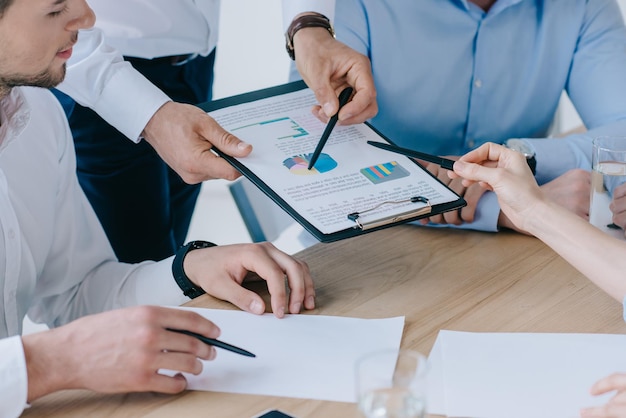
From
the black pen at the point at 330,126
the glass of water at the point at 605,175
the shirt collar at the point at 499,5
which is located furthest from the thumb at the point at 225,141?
the shirt collar at the point at 499,5

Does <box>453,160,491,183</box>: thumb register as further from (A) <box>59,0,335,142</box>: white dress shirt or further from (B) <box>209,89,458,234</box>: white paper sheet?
(A) <box>59,0,335,142</box>: white dress shirt

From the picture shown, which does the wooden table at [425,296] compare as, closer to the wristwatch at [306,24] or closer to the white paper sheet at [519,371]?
the white paper sheet at [519,371]

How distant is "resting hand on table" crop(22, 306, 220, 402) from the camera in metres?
1.08

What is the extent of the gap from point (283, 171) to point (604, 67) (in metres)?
0.94

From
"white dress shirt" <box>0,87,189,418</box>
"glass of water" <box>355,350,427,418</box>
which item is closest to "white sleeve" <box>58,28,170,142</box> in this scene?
"white dress shirt" <box>0,87,189,418</box>

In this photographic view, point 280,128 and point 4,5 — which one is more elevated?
point 4,5

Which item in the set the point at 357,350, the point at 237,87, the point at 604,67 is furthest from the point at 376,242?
the point at 237,87

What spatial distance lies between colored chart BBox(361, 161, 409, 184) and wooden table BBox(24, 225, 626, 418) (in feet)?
0.52

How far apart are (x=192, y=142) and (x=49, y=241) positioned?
0.32m

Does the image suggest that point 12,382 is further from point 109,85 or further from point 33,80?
point 109,85

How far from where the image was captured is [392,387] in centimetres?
85

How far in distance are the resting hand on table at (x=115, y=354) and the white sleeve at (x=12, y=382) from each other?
0.5 inches

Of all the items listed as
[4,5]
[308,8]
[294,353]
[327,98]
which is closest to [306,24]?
[308,8]

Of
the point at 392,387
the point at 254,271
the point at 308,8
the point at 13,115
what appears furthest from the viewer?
the point at 308,8
